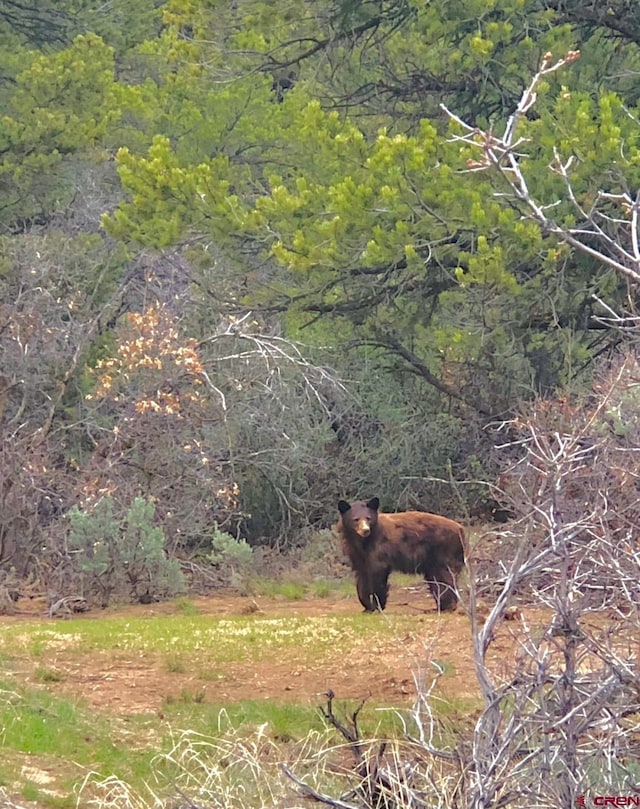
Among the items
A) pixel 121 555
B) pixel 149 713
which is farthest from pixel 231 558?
pixel 149 713

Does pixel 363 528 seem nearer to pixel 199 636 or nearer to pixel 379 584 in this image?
pixel 379 584

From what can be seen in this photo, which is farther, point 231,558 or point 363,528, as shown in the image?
point 231,558

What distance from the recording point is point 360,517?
13969 millimetres

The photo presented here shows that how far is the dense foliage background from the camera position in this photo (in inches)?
614

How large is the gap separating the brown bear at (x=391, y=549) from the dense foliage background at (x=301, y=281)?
272 cm

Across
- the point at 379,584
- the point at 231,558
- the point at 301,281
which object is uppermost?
the point at 301,281

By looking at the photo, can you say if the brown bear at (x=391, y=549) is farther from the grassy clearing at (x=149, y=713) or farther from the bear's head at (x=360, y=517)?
the grassy clearing at (x=149, y=713)

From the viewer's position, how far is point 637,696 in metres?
5.32

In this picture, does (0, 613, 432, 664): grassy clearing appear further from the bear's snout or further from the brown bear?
the bear's snout

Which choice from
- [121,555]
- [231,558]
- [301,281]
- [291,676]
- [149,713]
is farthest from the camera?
[301,281]

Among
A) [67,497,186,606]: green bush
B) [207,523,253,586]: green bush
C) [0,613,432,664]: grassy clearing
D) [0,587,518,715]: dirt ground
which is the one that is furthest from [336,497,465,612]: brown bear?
[207,523,253,586]: green bush

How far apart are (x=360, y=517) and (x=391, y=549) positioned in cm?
44

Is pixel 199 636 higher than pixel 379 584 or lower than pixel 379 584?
higher

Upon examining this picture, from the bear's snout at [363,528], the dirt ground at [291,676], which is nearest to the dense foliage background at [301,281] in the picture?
the bear's snout at [363,528]
